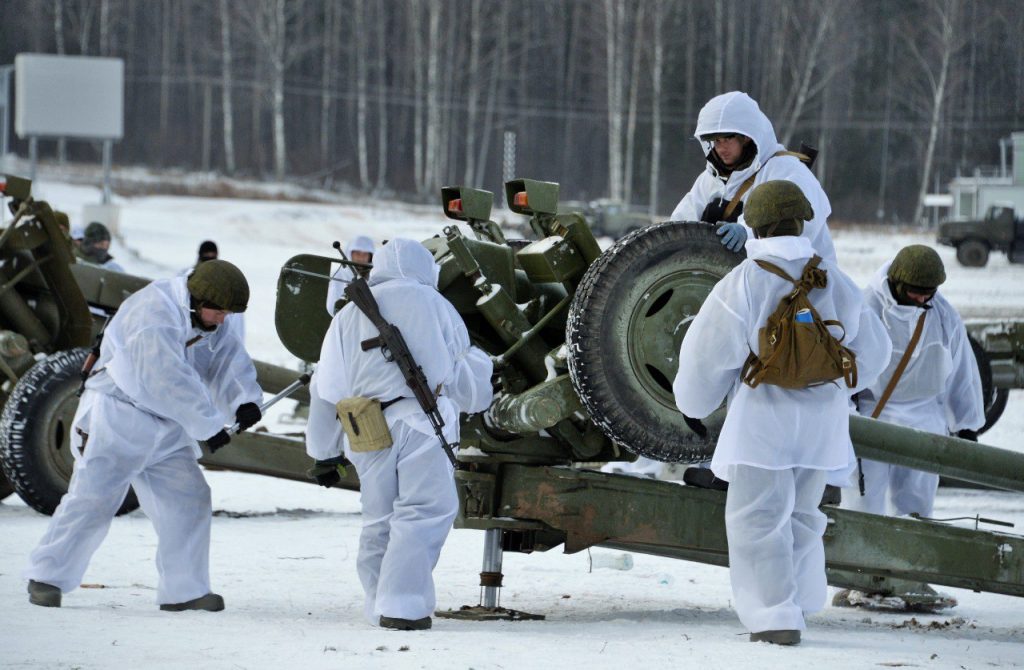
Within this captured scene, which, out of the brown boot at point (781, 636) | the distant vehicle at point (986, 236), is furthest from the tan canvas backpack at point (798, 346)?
the distant vehicle at point (986, 236)

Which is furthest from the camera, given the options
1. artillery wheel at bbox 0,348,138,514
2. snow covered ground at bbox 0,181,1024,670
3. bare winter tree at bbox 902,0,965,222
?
bare winter tree at bbox 902,0,965,222

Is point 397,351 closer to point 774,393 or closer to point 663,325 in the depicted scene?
point 663,325

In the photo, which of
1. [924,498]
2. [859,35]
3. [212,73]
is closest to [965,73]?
[859,35]

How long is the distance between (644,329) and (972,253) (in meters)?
18.8

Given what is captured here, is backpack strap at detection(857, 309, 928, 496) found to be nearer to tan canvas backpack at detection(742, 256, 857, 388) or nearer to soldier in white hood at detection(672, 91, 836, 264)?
soldier in white hood at detection(672, 91, 836, 264)

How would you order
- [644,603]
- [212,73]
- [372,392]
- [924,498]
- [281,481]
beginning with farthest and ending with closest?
[212,73], [281,481], [924,498], [644,603], [372,392]

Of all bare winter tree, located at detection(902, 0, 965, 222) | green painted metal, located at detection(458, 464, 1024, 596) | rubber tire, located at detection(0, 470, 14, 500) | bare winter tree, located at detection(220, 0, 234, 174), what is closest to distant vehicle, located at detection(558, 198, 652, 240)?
bare winter tree, located at detection(902, 0, 965, 222)

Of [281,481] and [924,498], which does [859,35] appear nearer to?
[281,481]

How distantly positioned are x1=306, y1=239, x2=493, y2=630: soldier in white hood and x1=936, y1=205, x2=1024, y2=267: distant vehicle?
18095 mm

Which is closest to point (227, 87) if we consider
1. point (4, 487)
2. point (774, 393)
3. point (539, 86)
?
point (539, 86)

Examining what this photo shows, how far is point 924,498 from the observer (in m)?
8.08

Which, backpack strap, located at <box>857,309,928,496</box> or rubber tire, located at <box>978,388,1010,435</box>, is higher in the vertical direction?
backpack strap, located at <box>857,309,928,496</box>

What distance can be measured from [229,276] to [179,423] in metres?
0.65

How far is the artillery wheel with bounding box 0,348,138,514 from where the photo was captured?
939cm
